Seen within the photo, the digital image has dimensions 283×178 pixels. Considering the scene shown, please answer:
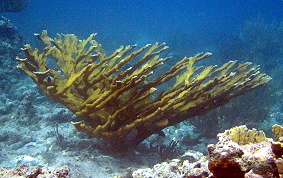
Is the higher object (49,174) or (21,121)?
(21,121)

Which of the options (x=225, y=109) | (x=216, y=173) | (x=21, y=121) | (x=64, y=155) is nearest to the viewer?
(x=216, y=173)

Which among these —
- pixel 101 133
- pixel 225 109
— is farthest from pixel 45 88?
pixel 225 109

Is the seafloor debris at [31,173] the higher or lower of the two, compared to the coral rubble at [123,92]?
lower

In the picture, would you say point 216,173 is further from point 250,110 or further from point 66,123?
point 250,110

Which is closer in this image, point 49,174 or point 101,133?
point 49,174

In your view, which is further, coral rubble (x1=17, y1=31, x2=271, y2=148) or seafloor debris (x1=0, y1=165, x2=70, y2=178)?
coral rubble (x1=17, y1=31, x2=271, y2=148)

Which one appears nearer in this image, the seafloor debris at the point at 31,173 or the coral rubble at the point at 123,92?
the seafloor debris at the point at 31,173

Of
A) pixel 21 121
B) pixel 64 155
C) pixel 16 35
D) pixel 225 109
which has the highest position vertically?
pixel 16 35

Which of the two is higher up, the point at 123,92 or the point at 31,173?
the point at 123,92

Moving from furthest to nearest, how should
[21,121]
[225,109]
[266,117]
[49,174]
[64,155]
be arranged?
[266,117] < [225,109] < [21,121] < [64,155] < [49,174]

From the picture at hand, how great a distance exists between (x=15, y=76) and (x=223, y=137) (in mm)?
10043

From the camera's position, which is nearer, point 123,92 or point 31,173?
point 31,173

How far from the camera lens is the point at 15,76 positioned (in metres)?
8.99

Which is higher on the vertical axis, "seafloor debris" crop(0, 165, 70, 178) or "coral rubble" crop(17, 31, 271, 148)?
"coral rubble" crop(17, 31, 271, 148)
